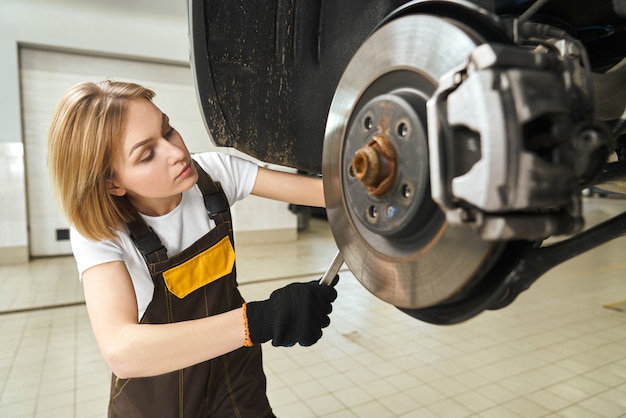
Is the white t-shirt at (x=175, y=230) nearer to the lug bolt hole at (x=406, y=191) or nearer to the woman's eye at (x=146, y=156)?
the woman's eye at (x=146, y=156)

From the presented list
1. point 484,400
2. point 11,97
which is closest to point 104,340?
point 484,400

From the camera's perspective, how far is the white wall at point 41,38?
11.9 feet

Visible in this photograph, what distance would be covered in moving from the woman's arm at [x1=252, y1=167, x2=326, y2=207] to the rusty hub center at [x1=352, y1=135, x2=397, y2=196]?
1.68 feet

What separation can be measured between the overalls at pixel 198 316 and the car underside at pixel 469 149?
0.36 m

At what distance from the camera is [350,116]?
59 cm

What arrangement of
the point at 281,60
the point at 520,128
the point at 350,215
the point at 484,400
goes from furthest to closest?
the point at 484,400 → the point at 281,60 → the point at 350,215 → the point at 520,128

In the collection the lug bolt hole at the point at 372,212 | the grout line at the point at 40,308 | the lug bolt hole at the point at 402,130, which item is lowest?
the grout line at the point at 40,308

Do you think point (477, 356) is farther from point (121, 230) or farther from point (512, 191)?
point (512, 191)

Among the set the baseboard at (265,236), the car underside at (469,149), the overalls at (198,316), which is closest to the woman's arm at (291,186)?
the overalls at (198,316)

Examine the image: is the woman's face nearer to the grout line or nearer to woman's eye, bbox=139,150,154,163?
woman's eye, bbox=139,150,154,163

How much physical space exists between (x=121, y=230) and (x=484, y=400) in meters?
1.37

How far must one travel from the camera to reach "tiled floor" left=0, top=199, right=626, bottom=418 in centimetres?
154

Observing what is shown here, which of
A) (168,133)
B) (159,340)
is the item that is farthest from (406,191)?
(168,133)

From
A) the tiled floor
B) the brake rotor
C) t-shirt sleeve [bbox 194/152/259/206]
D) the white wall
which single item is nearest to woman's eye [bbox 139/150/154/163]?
t-shirt sleeve [bbox 194/152/259/206]
